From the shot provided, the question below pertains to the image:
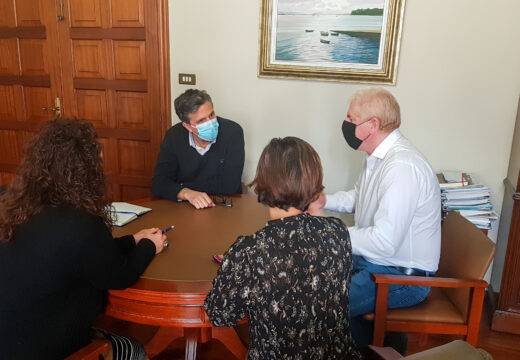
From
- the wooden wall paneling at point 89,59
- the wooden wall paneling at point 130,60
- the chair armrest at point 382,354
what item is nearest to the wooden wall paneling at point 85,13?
the wooden wall paneling at point 89,59

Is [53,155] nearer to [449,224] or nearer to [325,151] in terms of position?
[449,224]

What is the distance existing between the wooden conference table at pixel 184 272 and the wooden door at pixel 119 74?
4.41ft

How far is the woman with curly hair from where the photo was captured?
3.93ft

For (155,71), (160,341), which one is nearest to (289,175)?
(160,341)

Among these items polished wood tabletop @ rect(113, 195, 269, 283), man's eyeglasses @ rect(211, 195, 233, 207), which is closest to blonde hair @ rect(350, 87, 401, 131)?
polished wood tabletop @ rect(113, 195, 269, 283)

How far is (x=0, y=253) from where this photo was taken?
1201 millimetres

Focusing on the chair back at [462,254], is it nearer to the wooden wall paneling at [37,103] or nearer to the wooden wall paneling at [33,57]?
the wooden wall paneling at [37,103]

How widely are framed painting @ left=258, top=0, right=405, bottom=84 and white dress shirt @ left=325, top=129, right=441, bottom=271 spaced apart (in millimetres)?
1103

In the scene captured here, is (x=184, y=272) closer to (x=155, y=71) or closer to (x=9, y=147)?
(x=155, y=71)

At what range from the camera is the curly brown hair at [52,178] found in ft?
3.98

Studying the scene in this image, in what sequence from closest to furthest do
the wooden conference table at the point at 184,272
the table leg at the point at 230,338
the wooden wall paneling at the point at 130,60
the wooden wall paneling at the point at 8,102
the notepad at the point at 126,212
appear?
the wooden conference table at the point at 184,272, the table leg at the point at 230,338, the notepad at the point at 126,212, the wooden wall paneling at the point at 130,60, the wooden wall paneling at the point at 8,102

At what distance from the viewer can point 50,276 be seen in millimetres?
1206

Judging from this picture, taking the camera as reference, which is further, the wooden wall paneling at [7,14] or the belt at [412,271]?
the wooden wall paneling at [7,14]

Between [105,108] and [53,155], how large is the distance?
2.38 metres
